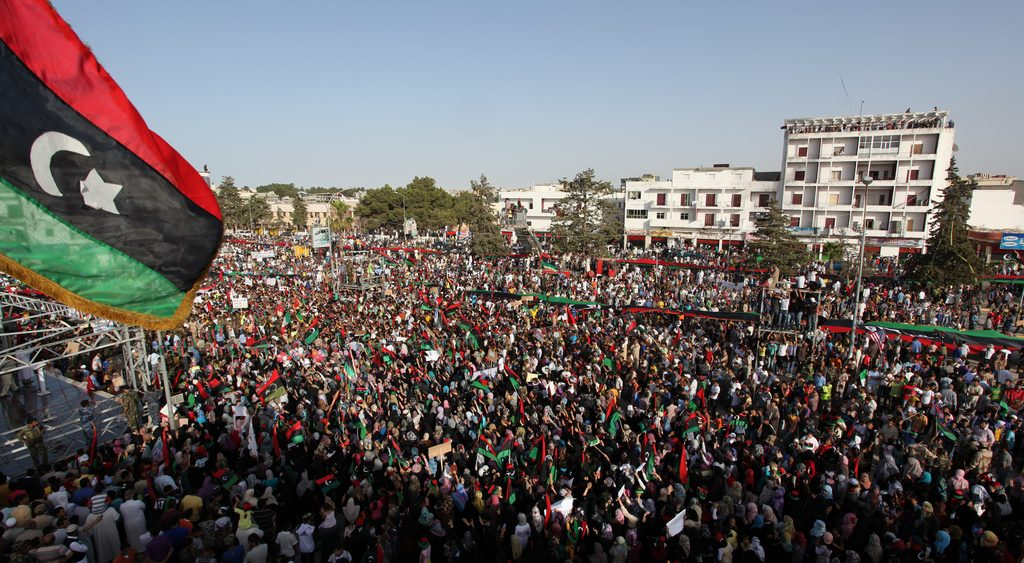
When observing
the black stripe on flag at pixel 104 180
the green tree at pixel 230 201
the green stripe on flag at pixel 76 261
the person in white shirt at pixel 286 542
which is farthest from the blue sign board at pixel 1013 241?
the green tree at pixel 230 201

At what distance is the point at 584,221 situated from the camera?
38750 millimetres

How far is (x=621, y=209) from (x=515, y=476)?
53.2m

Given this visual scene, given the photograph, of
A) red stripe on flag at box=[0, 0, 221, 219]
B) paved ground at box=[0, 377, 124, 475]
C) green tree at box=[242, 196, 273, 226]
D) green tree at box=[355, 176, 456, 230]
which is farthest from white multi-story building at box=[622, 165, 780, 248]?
green tree at box=[242, 196, 273, 226]

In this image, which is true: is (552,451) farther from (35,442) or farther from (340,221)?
(340,221)

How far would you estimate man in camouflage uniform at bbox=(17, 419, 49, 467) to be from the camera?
365 inches

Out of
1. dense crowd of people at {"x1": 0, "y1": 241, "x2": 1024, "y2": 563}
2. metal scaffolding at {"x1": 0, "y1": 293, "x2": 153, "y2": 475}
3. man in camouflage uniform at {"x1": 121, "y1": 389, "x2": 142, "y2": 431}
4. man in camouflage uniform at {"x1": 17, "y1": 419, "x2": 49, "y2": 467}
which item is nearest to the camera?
dense crowd of people at {"x1": 0, "y1": 241, "x2": 1024, "y2": 563}

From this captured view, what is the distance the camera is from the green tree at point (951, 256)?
2512 centimetres

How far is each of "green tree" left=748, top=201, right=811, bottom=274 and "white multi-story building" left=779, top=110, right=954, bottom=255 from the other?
11.8 metres

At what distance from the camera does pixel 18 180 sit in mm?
4230

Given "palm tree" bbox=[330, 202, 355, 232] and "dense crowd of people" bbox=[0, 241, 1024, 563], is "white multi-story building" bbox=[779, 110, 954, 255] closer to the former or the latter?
"dense crowd of people" bbox=[0, 241, 1024, 563]

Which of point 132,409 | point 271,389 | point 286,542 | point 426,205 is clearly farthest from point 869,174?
point 132,409

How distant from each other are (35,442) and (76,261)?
7233mm

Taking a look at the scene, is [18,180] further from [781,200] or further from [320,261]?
[781,200]

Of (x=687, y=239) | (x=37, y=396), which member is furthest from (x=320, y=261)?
(x=687, y=239)
